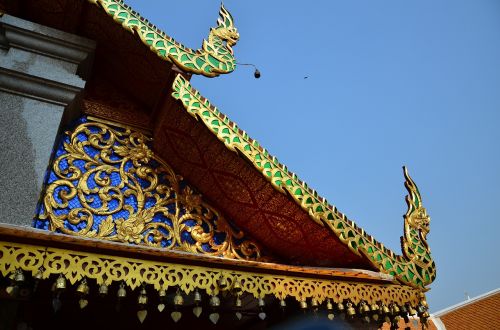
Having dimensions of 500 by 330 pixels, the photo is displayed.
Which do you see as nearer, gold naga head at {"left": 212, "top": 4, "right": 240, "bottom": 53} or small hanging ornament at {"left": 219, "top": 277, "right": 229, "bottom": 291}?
small hanging ornament at {"left": 219, "top": 277, "right": 229, "bottom": 291}

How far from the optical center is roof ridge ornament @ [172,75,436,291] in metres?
3.32

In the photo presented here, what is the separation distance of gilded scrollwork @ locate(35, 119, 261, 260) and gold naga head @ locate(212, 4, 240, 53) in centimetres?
117

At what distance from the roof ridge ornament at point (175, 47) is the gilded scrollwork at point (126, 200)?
2.58 feet

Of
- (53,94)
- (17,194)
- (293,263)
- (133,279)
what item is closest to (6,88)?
(53,94)

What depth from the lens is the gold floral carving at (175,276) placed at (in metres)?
2.31

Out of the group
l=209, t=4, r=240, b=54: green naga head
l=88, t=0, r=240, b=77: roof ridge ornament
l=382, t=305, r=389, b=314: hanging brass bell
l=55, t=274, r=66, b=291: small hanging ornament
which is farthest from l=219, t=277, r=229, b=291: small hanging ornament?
l=209, t=4, r=240, b=54: green naga head

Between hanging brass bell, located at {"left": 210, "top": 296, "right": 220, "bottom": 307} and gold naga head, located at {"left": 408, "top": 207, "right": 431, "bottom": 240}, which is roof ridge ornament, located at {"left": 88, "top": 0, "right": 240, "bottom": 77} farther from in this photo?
gold naga head, located at {"left": 408, "top": 207, "right": 431, "bottom": 240}

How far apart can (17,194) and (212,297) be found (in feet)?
4.94

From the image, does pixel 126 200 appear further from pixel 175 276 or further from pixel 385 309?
pixel 385 309

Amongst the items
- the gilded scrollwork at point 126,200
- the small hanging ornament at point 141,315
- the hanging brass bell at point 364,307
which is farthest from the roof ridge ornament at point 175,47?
the hanging brass bell at point 364,307

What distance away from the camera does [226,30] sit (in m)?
4.10

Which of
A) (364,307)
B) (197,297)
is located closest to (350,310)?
(364,307)

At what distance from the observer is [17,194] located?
9.62 feet

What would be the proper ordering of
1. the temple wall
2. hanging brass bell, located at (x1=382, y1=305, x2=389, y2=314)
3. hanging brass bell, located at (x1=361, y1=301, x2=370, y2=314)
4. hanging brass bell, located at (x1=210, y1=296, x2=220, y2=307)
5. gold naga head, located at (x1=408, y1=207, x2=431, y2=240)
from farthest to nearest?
gold naga head, located at (x1=408, y1=207, x2=431, y2=240) < hanging brass bell, located at (x1=382, y1=305, x2=389, y2=314) < hanging brass bell, located at (x1=361, y1=301, x2=370, y2=314) < the temple wall < hanging brass bell, located at (x1=210, y1=296, x2=220, y2=307)
